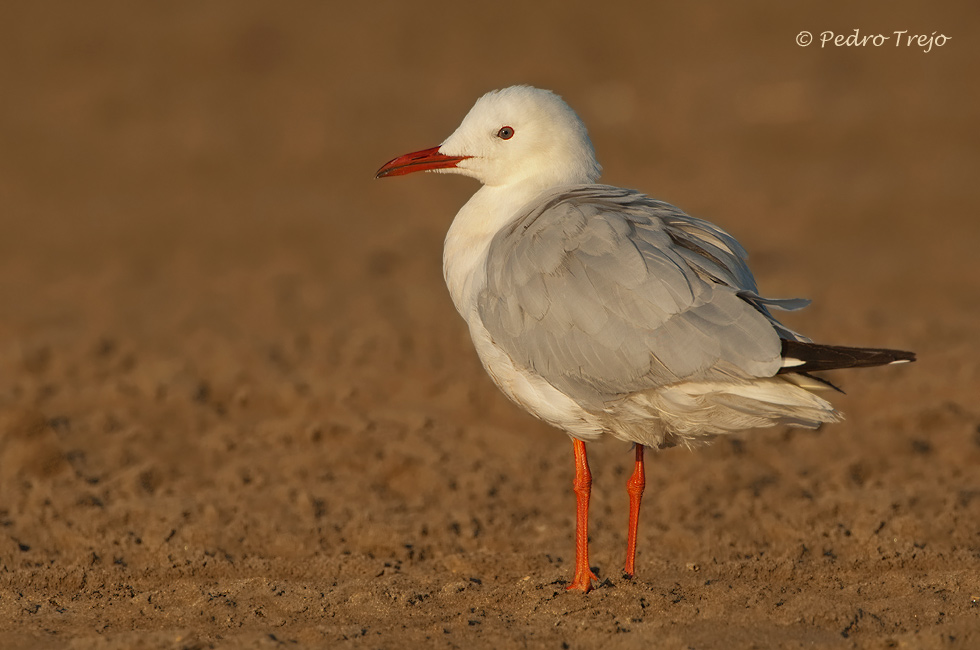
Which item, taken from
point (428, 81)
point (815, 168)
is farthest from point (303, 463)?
point (428, 81)

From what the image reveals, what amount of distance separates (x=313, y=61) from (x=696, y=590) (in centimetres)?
1782

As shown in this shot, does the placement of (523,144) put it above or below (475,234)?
above

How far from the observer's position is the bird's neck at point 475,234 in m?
6.02

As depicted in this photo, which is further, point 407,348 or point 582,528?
point 407,348

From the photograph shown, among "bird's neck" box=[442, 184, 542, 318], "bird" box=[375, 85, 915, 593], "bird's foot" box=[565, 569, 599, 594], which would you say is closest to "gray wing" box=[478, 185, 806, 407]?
"bird" box=[375, 85, 915, 593]

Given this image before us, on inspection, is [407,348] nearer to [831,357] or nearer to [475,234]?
[475,234]

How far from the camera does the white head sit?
6.36 meters

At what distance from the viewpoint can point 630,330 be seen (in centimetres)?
519

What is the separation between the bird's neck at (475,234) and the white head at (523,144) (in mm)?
81

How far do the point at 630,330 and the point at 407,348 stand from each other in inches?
203

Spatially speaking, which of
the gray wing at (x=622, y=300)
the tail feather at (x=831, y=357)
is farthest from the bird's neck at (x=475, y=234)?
the tail feather at (x=831, y=357)

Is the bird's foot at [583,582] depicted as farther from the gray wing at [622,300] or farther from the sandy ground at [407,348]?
the gray wing at [622,300]

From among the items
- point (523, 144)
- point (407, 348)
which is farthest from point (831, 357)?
point (407, 348)

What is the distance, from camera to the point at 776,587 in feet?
18.6
